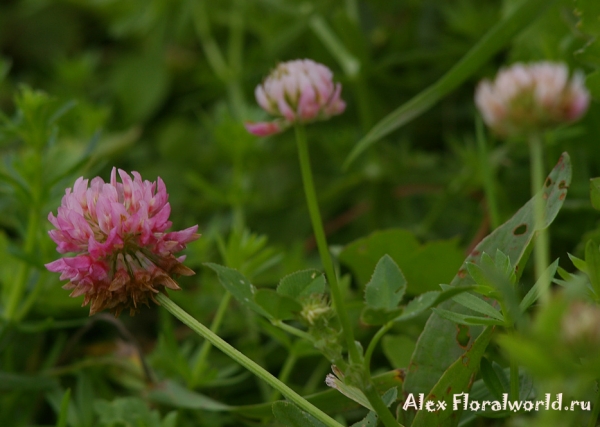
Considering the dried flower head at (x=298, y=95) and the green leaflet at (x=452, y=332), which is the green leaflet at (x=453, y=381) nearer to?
the green leaflet at (x=452, y=332)

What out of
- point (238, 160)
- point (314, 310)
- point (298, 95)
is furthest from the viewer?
point (238, 160)

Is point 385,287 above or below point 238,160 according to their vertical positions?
below

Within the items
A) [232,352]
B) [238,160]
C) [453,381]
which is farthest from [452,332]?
[238,160]

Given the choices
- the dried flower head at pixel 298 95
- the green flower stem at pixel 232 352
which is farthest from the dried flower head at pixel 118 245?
the dried flower head at pixel 298 95

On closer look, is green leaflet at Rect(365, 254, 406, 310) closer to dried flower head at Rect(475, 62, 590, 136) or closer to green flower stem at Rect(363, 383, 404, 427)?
green flower stem at Rect(363, 383, 404, 427)

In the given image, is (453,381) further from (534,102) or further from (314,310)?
(534,102)

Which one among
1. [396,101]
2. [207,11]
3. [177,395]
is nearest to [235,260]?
[177,395]
